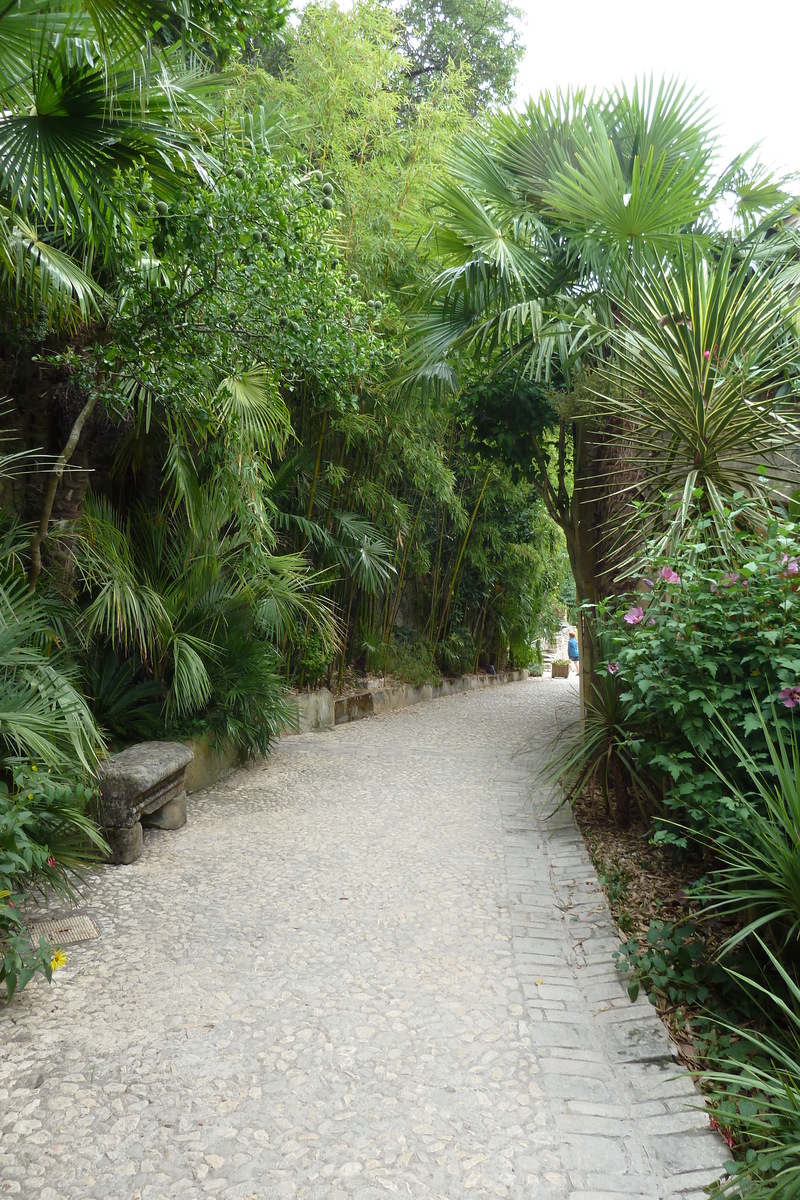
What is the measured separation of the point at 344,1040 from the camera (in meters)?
2.38

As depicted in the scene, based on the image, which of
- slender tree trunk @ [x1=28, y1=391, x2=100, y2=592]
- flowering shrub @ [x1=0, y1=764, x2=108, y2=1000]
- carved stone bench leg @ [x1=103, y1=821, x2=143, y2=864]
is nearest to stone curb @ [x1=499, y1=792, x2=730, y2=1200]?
flowering shrub @ [x1=0, y1=764, x2=108, y2=1000]

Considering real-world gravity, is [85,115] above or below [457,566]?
above

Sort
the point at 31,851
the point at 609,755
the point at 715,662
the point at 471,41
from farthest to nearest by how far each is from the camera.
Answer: the point at 471,41 < the point at 609,755 < the point at 715,662 < the point at 31,851

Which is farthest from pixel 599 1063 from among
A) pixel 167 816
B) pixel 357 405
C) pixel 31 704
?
pixel 357 405

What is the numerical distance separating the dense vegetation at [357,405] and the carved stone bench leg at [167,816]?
1.59ft

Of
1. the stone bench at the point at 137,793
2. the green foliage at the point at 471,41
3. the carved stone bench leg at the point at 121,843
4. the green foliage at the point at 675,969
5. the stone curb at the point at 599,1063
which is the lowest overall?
the stone curb at the point at 599,1063

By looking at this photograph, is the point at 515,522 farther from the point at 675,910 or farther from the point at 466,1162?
the point at 466,1162

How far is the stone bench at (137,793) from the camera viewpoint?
145 inches

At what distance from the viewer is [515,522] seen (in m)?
10.9

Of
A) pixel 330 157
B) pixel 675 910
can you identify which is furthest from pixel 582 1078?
pixel 330 157

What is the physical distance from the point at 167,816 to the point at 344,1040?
213cm

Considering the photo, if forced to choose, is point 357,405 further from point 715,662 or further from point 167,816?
point 715,662

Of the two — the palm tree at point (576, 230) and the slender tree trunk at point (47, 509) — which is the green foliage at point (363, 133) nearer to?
the palm tree at point (576, 230)

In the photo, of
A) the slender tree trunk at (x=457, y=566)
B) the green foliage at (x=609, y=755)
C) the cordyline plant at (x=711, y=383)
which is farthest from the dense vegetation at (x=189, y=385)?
the green foliage at (x=609, y=755)
